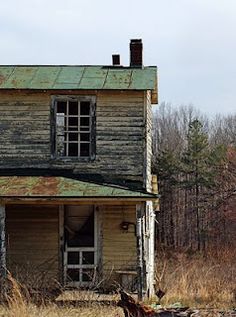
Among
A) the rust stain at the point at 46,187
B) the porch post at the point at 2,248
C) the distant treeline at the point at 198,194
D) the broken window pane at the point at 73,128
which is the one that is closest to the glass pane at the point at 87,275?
the rust stain at the point at 46,187

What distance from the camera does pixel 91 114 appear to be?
1905cm

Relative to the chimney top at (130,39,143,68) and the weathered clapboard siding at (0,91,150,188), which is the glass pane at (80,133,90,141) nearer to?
the weathered clapboard siding at (0,91,150,188)

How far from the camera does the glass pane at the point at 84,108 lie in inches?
760

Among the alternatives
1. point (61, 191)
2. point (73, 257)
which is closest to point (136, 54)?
point (61, 191)

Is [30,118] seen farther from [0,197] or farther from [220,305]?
[220,305]

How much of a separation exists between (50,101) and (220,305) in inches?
295

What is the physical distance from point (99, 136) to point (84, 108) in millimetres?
1001

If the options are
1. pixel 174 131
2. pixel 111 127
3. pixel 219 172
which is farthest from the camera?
pixel 174 131

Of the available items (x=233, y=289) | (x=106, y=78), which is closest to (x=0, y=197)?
(x=106, y=78)

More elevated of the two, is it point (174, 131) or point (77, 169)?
point (174, 131)

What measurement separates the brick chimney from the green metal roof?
0.95 metres

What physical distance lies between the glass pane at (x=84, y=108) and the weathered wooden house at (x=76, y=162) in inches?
1.1

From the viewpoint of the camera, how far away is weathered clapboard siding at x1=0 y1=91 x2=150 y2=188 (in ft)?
62.3

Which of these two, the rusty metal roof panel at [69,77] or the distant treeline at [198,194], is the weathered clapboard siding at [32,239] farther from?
the distant treeline at [198,194]
